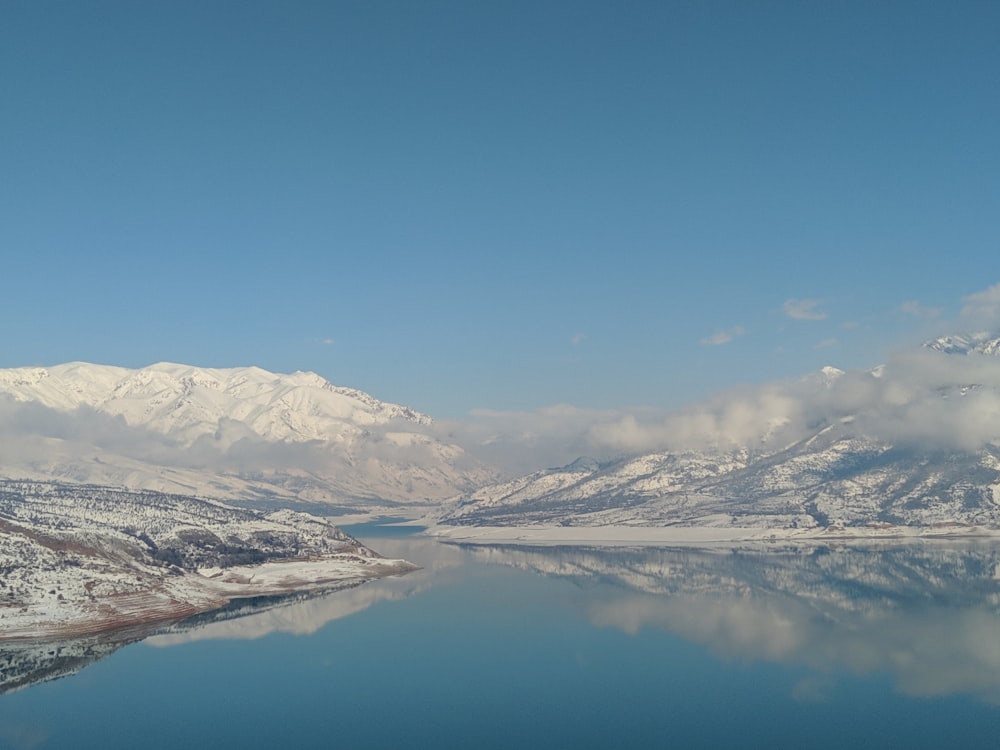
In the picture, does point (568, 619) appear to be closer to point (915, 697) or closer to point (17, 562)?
point (915, 697)

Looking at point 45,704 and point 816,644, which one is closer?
point 45,704

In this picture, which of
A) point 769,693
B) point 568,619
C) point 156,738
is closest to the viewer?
point 156,738

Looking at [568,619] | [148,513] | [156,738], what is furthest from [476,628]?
[148,513]

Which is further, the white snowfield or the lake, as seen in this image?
the white snowfield

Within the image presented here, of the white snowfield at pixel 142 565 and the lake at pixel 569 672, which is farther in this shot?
the white snowfield at pixel 142 565

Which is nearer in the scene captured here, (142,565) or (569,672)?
(569,672)

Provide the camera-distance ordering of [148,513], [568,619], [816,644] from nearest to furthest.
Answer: [816,644] < [568,619] < [148,513]

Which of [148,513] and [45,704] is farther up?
[148,513]

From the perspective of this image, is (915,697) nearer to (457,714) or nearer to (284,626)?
(457,714)
